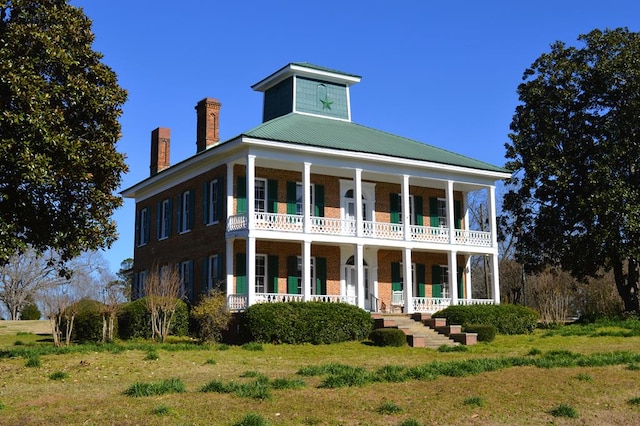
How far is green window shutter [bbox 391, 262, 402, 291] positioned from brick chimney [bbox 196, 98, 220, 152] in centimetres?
977

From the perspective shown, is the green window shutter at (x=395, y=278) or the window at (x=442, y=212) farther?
the window at (x=442, y=212)

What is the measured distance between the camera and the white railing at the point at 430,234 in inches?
1241

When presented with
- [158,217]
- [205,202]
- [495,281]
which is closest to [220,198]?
[205,202]

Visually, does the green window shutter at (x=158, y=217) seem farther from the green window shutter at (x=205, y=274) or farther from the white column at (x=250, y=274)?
the white column at (x=250, y=274)

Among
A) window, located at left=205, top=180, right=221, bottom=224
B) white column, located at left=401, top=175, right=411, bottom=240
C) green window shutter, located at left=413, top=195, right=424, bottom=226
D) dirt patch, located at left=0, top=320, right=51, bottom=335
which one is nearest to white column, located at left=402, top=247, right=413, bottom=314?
white column, located at left=401, top=175, right=411, bottom=240

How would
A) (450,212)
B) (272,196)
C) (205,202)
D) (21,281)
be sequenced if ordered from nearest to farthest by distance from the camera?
(272,196) < (205,202) < (450,212) < (21,281)

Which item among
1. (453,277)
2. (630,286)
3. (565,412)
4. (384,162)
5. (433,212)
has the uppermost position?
(384,162)

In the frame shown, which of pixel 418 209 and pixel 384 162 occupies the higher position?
pixel 384 162

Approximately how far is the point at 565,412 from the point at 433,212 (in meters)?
22.9

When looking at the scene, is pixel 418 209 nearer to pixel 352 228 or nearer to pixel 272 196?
pixel 352 228

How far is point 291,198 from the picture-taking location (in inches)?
1187

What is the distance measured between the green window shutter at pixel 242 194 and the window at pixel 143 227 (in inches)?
363

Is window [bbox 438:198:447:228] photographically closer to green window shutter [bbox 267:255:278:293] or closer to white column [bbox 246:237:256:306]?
green window shutter [bbox 267:255:278:293]

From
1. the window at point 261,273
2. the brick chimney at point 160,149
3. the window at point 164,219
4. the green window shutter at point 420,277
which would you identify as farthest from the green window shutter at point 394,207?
the brick chimney at point 160,149
